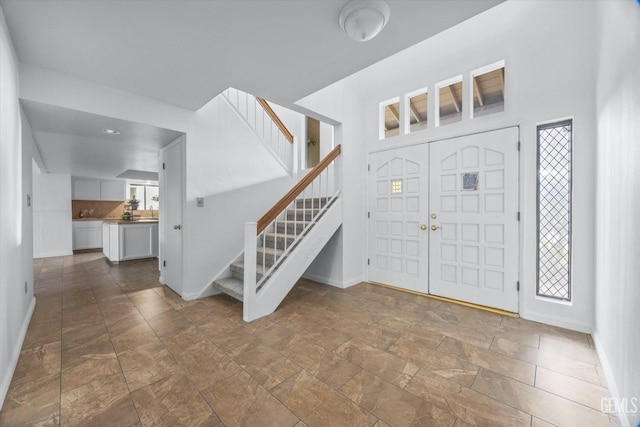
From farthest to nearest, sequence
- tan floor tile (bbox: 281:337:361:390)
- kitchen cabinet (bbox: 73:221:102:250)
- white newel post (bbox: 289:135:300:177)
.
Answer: kitchen cabinet (bbox: 73:221:102:250) < white newel post (bbox: 289:135:300:177) < tan floor tile (bbox: 281:337:361:390)

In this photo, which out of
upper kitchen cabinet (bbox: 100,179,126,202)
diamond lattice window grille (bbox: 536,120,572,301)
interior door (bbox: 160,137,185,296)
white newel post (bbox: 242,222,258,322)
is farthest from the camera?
upper kitchen cabinet (bbox: 100,179,126,202)

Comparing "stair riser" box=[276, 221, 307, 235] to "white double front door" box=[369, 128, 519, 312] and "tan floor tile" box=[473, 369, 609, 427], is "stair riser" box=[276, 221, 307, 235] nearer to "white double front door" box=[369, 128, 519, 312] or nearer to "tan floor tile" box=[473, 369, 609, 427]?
"white double front door" box=[369, 128, 519, 312]

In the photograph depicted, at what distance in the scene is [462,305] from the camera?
2994mm

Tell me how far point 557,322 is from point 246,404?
9.43 ft

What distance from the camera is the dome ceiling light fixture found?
1.52 meters

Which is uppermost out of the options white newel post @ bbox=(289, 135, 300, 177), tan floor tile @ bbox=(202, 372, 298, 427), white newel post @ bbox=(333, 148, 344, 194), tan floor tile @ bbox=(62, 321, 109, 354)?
white newel post @ bbox=(289, 135, 300, 177)

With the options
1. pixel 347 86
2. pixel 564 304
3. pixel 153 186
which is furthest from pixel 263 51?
pixel 153 186

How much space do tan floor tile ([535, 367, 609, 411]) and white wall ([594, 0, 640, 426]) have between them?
0.27ft

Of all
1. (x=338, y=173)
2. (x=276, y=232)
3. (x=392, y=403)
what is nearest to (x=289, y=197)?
(x=276, y=232)

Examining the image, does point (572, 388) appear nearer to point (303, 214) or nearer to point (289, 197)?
point (289, 197)

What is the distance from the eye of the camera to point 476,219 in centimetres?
295

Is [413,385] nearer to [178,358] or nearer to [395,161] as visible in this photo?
[178,358]

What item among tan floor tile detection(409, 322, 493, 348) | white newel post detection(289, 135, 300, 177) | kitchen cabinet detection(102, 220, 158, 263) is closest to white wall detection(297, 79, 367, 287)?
white newel post detection(289, 135, 300, 177)

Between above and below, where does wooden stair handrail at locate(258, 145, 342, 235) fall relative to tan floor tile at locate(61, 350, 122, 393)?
above
